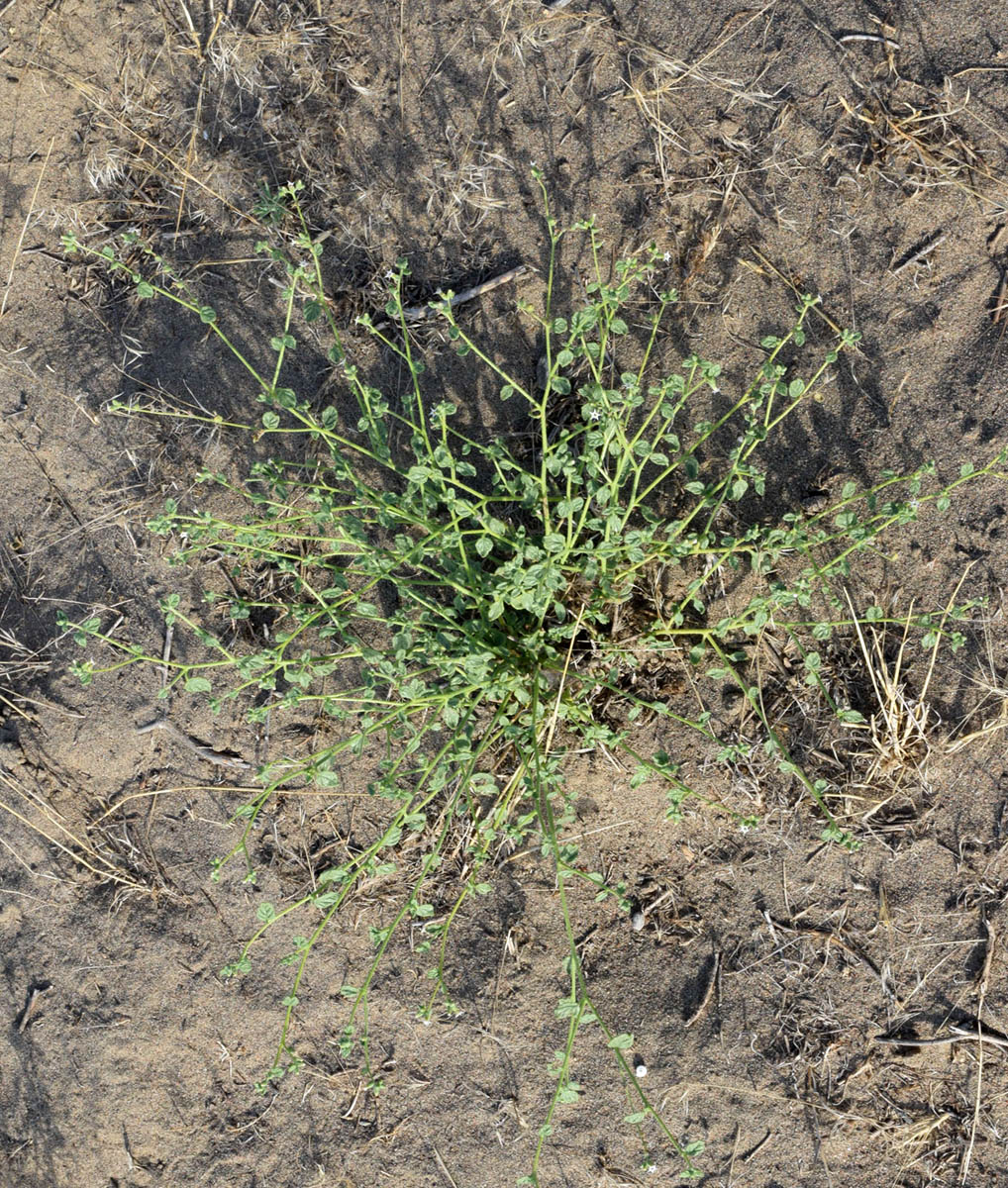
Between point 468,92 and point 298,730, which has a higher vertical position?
point 468,92

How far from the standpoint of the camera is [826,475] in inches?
97.6

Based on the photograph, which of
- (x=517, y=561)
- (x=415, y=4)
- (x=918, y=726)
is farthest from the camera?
(x=415, y=4)

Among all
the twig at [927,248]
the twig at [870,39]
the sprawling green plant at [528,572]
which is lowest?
the sprawling green plant at [528,572]

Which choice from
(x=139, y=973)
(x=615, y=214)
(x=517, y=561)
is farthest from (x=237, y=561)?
(x=615, y=214)

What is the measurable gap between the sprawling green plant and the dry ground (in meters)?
0.11

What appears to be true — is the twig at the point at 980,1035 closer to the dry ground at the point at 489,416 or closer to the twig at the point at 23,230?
the dry ground at the point at 489,416

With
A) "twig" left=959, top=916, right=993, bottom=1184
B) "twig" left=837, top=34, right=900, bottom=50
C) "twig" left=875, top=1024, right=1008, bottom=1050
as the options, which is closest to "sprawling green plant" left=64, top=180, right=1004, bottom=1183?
"twig" left=959, top=916, right=993, bottom=1184

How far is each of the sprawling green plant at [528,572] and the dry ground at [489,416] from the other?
11cm

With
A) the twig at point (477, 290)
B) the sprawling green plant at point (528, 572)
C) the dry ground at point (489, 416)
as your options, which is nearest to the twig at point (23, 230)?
the dry ground at point (489, 416)

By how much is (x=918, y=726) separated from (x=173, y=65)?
2.86 metres

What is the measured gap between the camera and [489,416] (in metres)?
2.58

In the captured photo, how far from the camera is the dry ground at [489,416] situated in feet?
8.10

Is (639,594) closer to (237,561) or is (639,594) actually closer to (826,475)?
(826,475)

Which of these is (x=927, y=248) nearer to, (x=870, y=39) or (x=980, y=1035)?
(x=870, y=39)
